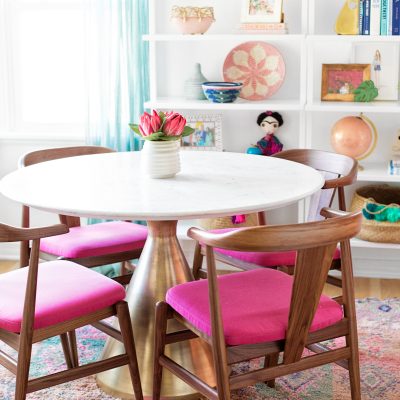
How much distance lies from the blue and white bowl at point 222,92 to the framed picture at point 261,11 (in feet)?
1.09

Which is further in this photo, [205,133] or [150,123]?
[205,133]

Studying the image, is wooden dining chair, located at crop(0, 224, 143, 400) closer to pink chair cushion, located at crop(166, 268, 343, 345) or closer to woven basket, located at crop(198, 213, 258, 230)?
pink chair cushion, located at crop(166, 268, 343, 345)

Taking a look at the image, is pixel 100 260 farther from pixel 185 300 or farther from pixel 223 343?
pixel 223 343

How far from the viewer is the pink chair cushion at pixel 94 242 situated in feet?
9.68

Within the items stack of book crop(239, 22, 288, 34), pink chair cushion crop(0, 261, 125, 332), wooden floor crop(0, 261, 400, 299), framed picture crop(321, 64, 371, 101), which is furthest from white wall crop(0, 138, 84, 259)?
pink chair cushion crop(0, 261, 125, 332)

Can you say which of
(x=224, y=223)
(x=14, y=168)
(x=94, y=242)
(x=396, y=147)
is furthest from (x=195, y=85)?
(x=94, y=242)

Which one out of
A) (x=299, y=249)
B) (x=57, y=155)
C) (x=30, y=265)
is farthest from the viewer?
(x=57, y=155)

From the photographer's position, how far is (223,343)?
2.12 meters

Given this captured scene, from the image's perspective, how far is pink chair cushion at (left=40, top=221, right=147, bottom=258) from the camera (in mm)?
2951

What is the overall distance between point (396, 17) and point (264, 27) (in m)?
0.62

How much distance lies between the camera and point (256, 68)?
4090mm

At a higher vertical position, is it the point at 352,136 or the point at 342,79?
the point at 342,79

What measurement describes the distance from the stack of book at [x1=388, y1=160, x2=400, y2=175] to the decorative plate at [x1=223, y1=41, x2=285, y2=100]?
70 cm

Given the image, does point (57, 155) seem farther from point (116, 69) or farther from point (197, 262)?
point (116, 69)
